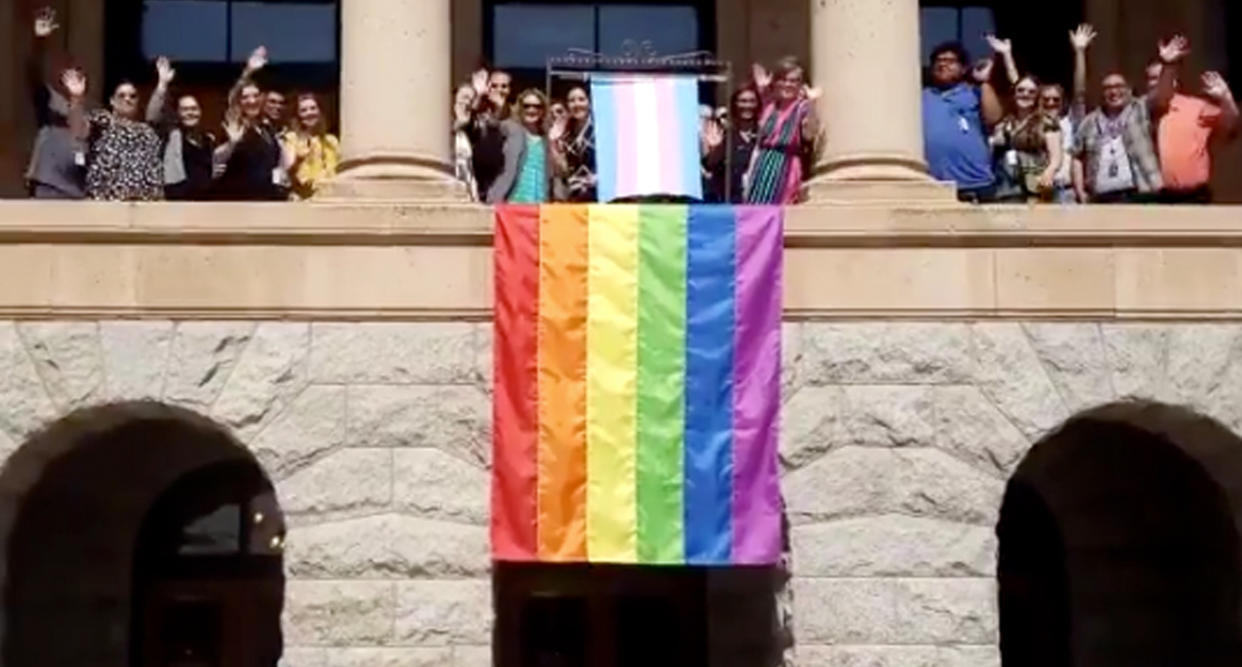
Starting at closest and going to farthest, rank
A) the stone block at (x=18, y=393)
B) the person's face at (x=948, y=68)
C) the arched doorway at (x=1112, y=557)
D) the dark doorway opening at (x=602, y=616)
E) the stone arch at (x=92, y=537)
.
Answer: the stone block at (x=18, y=393)
the person's face at (x=948, y=68)
the stone arch at (x=92, y=537)
the arched doorway at (x=1112, y=557)
the dark doorway opening at (x=602, y=616)

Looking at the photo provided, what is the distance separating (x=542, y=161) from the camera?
14.7m

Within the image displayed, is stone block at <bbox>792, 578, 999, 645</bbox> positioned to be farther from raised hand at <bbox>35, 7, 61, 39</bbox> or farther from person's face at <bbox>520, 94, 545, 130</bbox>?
raised hand at <bbox>35, 7, 61, 39</bbox>

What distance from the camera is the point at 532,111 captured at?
14844 mm

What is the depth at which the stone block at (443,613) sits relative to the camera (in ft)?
A: 43.8

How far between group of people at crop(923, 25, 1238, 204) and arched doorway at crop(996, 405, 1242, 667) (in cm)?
209

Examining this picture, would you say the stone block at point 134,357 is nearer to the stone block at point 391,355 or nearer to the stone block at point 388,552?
the stone block at point 391,355

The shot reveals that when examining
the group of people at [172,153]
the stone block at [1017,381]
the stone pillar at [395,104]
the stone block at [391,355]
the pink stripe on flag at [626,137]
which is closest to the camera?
the stone block at [391,355]

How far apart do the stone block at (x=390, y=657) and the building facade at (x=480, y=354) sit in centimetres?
1

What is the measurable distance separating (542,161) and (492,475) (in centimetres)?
248

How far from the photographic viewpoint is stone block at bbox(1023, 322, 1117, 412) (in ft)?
45.3

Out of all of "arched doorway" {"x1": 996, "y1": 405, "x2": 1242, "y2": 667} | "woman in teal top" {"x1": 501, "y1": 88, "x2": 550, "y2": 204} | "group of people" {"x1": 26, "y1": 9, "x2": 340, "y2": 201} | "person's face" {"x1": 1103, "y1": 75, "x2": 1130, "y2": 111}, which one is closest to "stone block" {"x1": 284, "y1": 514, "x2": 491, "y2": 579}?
"woman in teal top" {"x1": 501, "y1": 88, "x2": 550, "y2": 204}

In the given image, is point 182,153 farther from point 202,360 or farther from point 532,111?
point 532,111

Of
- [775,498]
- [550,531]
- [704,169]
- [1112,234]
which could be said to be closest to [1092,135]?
[1112,234]

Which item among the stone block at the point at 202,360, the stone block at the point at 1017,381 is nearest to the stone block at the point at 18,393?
the stone block at the point at 202,360
